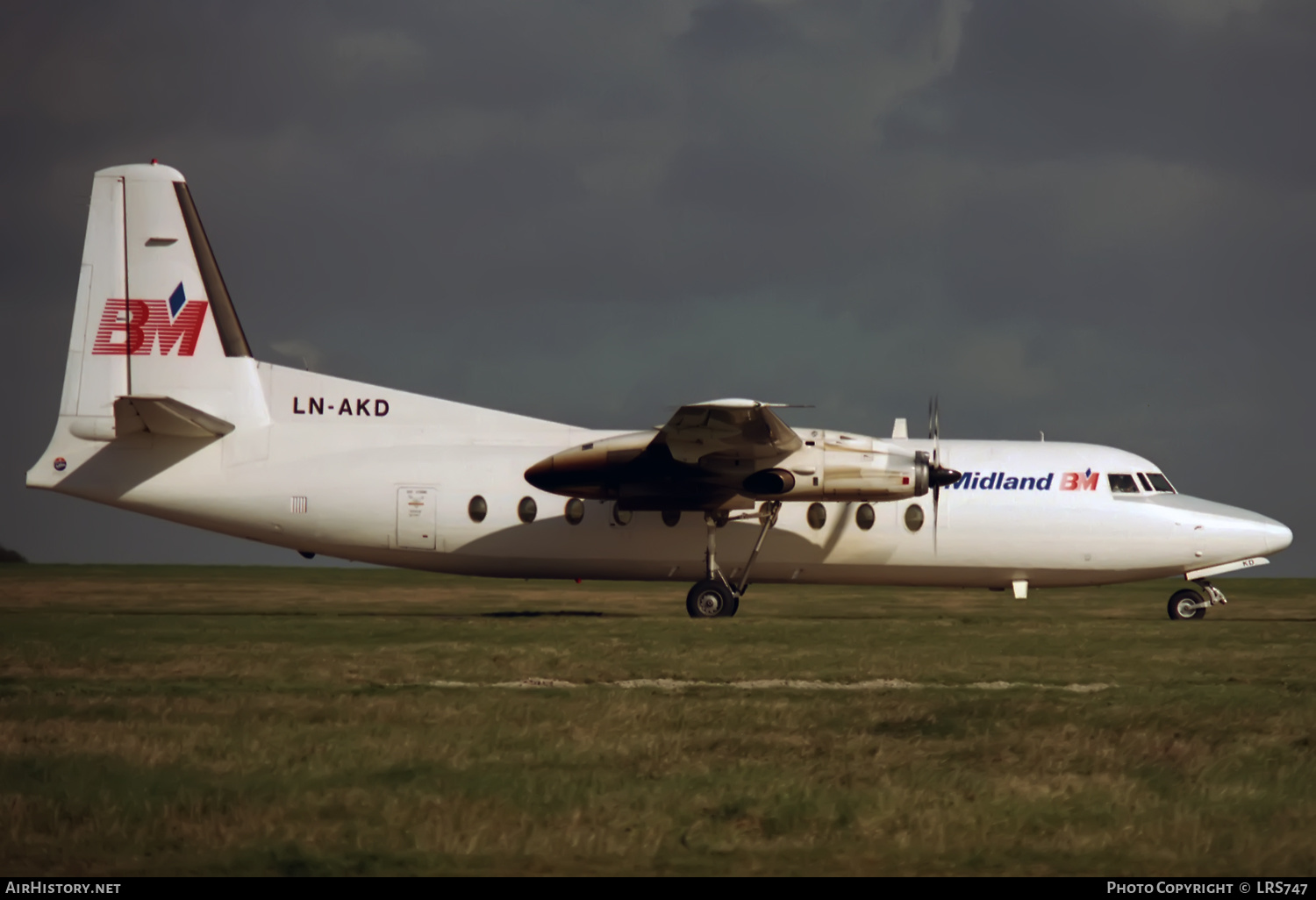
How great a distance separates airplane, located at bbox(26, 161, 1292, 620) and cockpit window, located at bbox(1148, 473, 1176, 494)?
28 mm

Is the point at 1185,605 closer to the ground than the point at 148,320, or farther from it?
closer to the ground

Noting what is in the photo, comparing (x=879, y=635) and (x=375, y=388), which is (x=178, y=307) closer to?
(x=375, y=388)

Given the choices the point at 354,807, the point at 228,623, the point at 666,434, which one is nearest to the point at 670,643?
the point at 666,434

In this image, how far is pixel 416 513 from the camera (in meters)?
25.4

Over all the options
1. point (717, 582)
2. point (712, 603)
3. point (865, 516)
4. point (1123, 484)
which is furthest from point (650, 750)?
point (1123, 484)

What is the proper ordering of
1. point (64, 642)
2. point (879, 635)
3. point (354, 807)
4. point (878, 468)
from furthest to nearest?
point (878, 468), point (879, 635), point (64, 642), point (354, 807)

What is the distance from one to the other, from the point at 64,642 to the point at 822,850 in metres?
13.2

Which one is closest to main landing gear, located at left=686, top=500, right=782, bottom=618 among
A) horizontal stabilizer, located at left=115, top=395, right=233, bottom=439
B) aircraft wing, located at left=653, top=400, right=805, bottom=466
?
aircraft wing, located at left=653, top=400, right=805, bottom=466

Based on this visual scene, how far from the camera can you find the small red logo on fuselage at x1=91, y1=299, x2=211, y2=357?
26.1m

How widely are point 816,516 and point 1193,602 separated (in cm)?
740

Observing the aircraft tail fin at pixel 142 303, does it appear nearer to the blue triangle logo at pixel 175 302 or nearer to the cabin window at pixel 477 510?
the blue triangle logo at pixel 175 302

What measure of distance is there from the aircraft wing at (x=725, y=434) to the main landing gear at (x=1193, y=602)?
8.20m

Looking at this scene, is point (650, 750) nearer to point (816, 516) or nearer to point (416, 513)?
point (816, 516)
